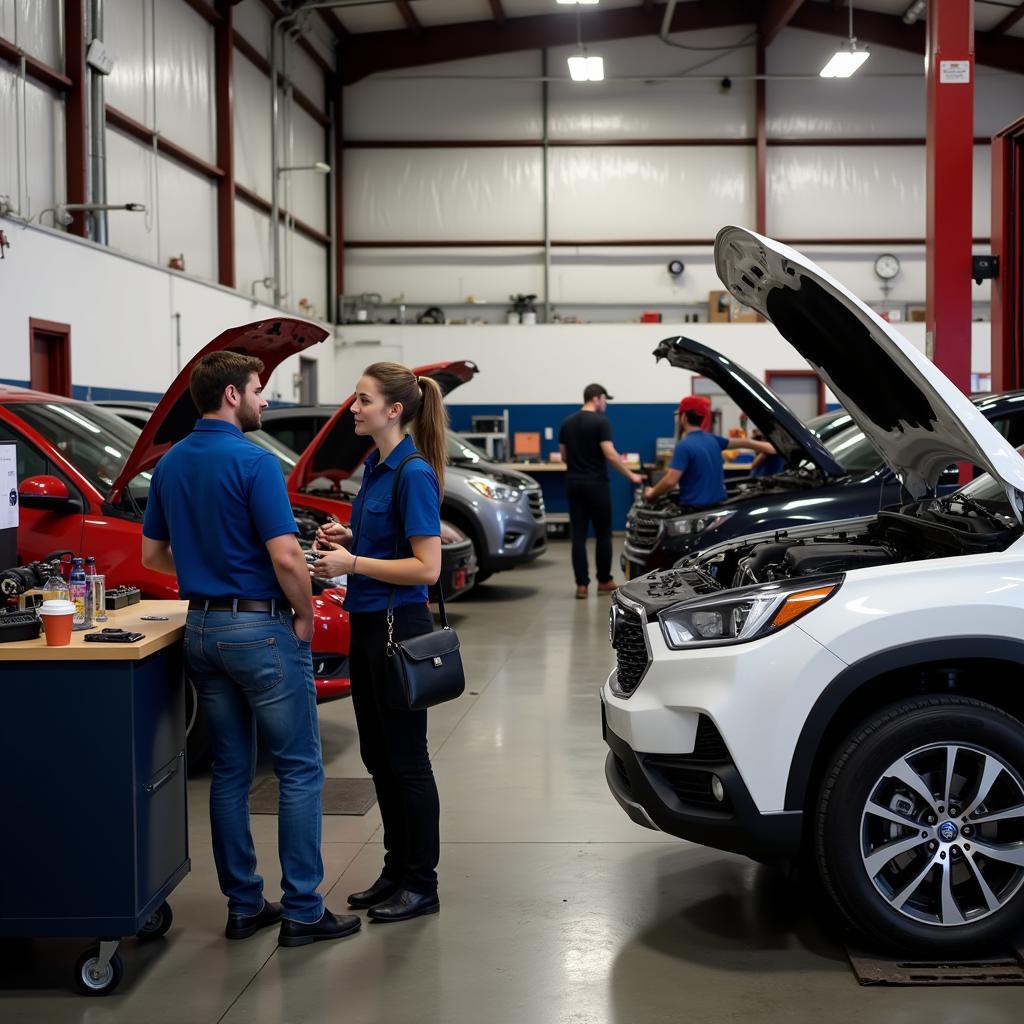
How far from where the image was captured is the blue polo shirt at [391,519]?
3.54 m

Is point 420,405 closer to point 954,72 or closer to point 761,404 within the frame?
point 761,404

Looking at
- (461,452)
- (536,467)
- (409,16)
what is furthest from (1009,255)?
(409,16)

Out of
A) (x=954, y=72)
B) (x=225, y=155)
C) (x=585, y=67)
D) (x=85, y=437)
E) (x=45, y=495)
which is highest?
(x=585, y=67)

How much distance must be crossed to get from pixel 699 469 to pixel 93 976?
6.20 meters

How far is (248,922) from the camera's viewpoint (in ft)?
11.7

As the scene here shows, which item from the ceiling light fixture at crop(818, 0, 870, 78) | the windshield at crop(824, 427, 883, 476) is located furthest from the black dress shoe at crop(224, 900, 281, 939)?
the ceiling light fixture at crop(818, 0, 870, 78)

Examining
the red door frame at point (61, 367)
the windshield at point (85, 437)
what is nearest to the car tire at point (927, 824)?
the windshield at point (85, 437)

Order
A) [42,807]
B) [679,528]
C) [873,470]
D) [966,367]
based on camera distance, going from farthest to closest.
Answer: [966,367]
[679,528]
[873,470]
[42,807]

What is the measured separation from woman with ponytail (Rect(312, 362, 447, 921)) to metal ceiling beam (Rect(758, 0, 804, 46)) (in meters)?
15.4

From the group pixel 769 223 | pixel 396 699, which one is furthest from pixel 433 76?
pixel 396 699

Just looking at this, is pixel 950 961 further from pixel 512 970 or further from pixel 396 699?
pixel 396 699

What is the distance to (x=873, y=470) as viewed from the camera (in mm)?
7340

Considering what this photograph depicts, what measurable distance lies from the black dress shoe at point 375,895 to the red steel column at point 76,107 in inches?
350

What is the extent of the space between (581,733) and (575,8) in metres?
15.6
